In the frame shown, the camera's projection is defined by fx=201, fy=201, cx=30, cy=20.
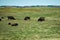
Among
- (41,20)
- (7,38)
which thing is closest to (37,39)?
(7,38)

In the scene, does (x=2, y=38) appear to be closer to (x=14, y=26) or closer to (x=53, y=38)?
(x=53, y=38)

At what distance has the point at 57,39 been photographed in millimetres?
25109

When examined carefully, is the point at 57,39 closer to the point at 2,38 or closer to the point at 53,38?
the point at 53,38

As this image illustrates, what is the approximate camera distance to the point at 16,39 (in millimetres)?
25219

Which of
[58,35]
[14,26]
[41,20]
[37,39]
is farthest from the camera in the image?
[41,20]

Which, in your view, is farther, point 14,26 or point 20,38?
point 14,26

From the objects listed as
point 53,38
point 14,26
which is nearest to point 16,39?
point 53,38

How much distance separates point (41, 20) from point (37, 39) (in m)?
20.0

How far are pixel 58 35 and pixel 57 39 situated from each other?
8.97 ft

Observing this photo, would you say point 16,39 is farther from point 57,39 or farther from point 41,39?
point 57,39

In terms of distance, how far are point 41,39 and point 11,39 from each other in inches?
148

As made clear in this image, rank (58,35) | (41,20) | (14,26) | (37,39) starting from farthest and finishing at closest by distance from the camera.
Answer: (41,20) < (14,26) < (58,35) < (37,39)

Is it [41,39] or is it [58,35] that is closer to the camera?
[41,39]

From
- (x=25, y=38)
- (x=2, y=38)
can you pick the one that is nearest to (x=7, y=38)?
(x=2, y=38)
